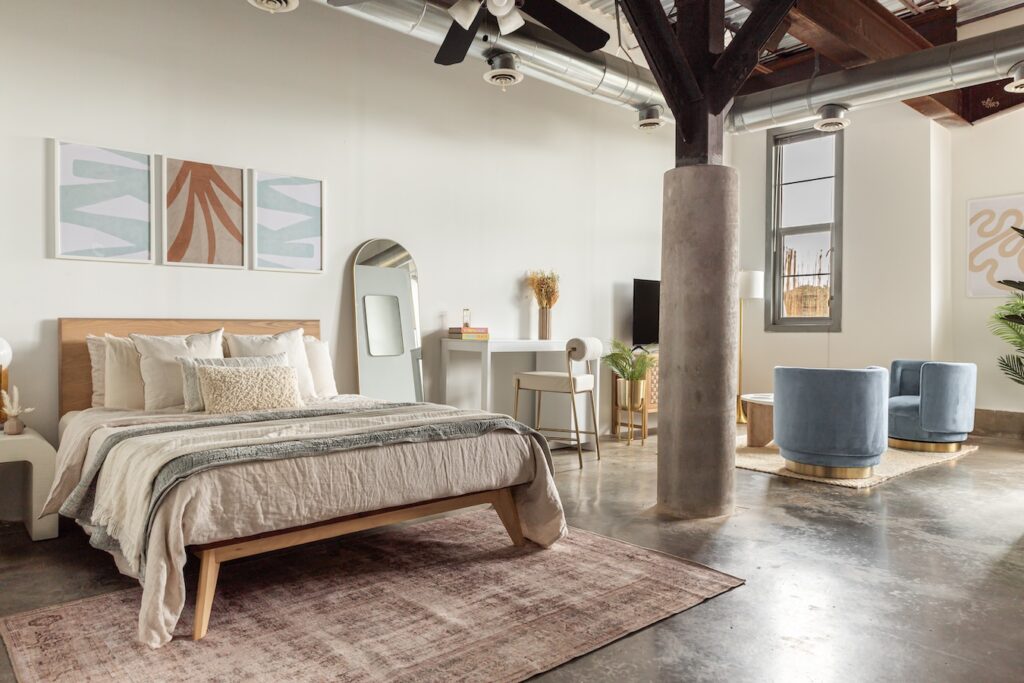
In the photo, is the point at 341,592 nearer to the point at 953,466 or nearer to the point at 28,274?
the point at 28,274

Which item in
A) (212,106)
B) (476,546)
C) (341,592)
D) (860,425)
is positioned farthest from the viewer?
(860,425)

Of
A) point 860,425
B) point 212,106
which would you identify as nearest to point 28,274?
point 212,106

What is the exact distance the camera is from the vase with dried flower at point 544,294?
6445 millimetres

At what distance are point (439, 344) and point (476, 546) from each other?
2531 mm

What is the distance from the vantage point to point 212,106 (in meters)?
4.65

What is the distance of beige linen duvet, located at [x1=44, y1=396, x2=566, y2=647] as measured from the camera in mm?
2477

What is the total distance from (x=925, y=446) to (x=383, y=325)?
4.75 meters

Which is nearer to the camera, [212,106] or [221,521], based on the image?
[221,521]

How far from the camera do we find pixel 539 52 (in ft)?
16.7

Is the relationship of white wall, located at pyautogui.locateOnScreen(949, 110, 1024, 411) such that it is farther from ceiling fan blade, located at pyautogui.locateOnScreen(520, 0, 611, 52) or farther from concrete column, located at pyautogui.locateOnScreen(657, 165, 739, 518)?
ceiling fan blade, located at pyautogui.locateOnScreen(520, 0, 611, 52)

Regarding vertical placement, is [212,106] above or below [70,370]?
above

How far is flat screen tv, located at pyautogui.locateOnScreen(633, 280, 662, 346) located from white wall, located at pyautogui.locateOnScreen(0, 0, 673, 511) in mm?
128

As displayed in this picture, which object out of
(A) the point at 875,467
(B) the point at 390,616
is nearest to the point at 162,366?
(B) the point at 390,616

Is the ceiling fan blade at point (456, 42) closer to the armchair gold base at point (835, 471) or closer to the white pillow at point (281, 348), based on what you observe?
the white pillow at point (281, 348)
